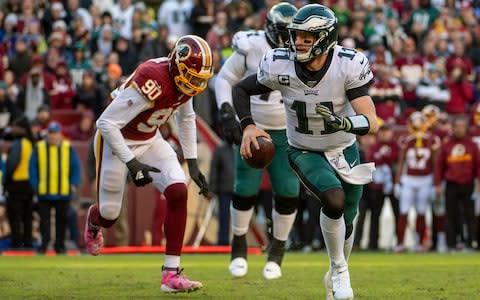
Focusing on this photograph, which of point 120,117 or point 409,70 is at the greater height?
point 120,117

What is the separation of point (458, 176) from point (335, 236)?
8.51 m

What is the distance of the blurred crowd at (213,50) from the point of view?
53.6 ft

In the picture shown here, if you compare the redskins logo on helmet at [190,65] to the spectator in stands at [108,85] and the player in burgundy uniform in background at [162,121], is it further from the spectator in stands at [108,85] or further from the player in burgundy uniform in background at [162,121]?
the spectator in stands at [108,85]

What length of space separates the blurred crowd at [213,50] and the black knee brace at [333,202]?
8.28 metres

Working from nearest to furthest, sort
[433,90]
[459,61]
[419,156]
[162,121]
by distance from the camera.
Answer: [162,121] < [419,156] < [433,90] < [459,61]

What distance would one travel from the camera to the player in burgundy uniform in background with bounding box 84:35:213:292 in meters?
7.68

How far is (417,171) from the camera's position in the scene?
1545 centimetres

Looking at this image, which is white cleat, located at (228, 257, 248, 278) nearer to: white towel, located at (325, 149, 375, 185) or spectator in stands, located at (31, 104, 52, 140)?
white towel, located at (325, 149, 375, 185)

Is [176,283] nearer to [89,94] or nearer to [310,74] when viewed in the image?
[310,74]

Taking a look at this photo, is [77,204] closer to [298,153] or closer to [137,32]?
[137,32]

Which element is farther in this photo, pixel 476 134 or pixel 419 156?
pixel 476 134

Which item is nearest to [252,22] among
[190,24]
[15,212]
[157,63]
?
[190,24]

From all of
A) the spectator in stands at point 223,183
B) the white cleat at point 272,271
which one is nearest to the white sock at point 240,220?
the white cleat at point 272,271

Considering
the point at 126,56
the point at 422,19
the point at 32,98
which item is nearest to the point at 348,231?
the point at 32,98
